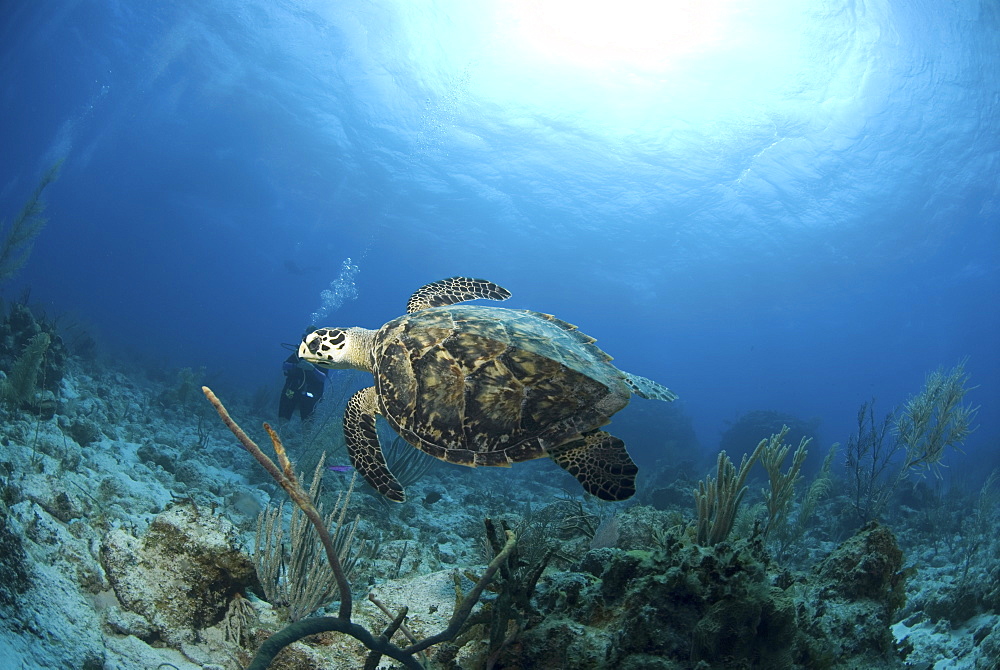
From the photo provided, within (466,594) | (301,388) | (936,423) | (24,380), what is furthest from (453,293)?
(936,423)

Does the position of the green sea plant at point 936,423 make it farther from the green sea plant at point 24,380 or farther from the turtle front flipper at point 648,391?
the green sea plant at point 24,380

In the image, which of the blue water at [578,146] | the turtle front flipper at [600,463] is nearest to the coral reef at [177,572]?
the turtle front flipper at [600,463]

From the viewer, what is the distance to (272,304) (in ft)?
344

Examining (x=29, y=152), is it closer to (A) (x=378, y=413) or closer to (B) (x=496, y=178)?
(B) (x=496, y=178)

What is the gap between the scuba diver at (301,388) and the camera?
352 inches

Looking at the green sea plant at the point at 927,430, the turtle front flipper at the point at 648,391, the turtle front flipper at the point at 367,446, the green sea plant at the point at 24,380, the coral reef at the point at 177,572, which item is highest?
the green sea plant at the point at 927,430

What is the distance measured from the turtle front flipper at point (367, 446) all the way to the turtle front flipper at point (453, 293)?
50.3 inches

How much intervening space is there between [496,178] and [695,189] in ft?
45.4

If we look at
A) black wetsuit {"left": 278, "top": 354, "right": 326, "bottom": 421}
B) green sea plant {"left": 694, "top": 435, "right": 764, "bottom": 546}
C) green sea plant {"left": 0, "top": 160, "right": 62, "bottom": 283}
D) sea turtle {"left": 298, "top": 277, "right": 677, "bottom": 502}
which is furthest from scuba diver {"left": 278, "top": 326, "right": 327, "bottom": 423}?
green sea plant {"left": 0, "top": 160, "right": 62, "bottom": 283}

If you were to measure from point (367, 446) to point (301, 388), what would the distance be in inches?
236

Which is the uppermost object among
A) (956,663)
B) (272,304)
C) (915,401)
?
(272,304)

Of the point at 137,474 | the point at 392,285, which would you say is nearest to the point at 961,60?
the point at 137,474

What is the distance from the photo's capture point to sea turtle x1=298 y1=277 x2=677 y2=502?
3314mm

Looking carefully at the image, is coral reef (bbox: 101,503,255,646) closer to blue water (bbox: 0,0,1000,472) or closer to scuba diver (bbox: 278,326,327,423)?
scuba diver (bbox: 278,326,327,423)
